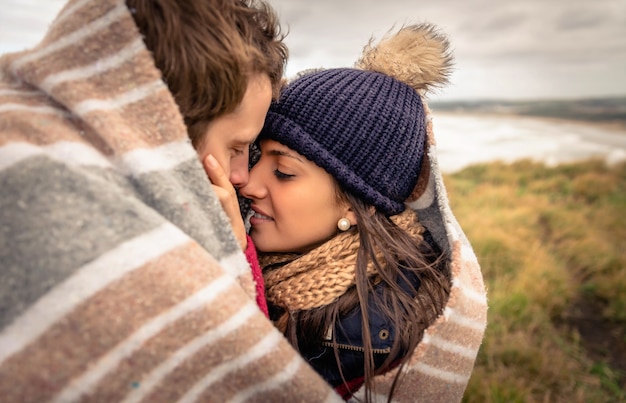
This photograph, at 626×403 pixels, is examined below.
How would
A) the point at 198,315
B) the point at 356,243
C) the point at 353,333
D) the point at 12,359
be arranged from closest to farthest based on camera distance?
the point at 12,359, the point at 198,315, the point at 353,333, the point at 356,243

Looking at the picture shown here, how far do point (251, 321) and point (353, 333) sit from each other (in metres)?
0.64

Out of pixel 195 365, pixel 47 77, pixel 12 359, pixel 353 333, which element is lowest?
pixel 353 333

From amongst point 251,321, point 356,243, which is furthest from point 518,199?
point 251,321

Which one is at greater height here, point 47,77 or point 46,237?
point 47,77

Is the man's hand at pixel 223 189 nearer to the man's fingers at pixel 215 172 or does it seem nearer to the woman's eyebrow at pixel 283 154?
the man's fingers at pixel 215 172

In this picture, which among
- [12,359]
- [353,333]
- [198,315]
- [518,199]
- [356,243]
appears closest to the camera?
[12,359]

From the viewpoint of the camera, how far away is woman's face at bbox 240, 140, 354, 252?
163 cm

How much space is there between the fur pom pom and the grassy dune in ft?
7.35

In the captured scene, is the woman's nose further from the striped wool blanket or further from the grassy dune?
the grassy dune

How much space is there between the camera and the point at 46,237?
76 centimetres

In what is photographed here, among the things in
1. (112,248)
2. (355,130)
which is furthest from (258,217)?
(112,248)

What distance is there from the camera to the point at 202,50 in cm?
103

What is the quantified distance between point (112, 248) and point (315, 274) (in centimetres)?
86

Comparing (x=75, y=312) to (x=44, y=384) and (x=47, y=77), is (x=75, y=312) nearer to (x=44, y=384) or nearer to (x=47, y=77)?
(x=44, y=384)
